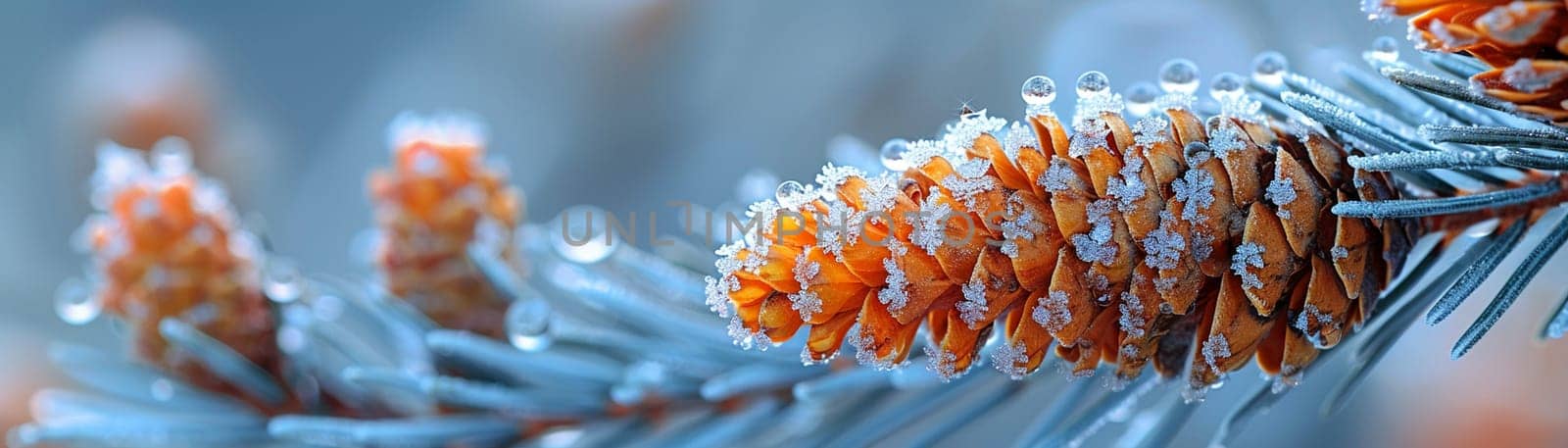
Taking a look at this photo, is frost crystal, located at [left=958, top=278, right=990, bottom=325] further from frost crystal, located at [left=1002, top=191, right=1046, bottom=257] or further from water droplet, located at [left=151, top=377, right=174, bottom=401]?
water droplet, located at [left=151, top=377, right=174, bottom=401]

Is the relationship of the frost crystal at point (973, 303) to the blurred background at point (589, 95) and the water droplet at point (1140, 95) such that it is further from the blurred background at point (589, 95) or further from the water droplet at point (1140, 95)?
the blurred background at point (589, 95)

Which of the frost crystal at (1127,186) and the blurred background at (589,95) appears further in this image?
the blurred background at (589,95)

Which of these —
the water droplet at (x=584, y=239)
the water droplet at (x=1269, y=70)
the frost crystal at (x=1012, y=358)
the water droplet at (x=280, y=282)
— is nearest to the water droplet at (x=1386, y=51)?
the water droplet at (x=1269, y=70)

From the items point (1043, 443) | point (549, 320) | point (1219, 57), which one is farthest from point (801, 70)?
point (1043, 443)

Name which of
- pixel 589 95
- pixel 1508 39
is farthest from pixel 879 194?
pixel 589 95

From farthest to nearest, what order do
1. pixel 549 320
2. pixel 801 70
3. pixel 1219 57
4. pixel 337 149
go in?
pixel 337 149 → pixel 801 70 → pixel 1219 57 → pixel 549 320

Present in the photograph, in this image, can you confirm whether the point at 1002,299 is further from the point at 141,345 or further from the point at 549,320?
the point at 141,345

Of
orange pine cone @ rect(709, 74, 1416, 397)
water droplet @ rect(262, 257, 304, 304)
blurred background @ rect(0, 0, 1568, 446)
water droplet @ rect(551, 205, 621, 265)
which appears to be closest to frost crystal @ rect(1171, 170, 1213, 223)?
orange pine cone @ rect(709, 74, 1416, 397)
